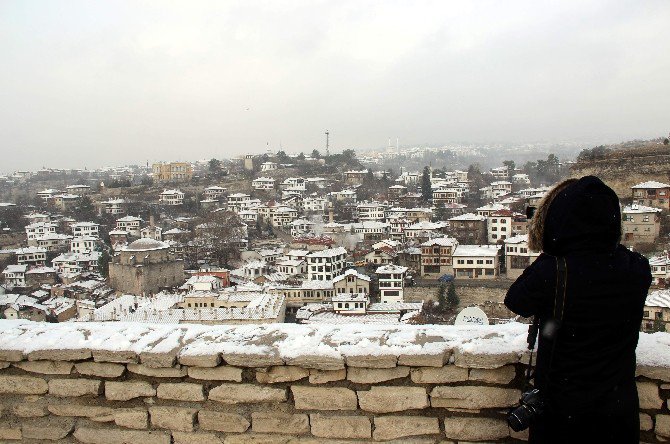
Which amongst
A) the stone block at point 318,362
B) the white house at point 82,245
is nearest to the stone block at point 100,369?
the stone block at point 318,362

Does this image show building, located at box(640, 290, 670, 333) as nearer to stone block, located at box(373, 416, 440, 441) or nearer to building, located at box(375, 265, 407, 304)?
building, located at box(375, 265, 407, 304)

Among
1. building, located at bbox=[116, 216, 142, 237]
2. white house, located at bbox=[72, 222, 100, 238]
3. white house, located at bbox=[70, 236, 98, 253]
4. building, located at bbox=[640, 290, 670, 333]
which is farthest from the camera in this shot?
building, located at bbox=[116, 216, 142, 237]

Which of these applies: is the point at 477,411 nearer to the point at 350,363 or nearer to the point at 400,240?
the point at 350,363

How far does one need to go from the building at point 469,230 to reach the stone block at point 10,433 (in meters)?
26.9

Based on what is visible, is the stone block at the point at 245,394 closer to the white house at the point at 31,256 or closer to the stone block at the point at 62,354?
the stone block at the point at 62,354

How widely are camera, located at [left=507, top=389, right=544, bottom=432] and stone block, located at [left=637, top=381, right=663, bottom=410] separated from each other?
1.52ft

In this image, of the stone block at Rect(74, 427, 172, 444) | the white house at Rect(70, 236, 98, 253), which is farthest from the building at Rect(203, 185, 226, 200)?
the stone block at Rect(74, 427, 172, 444)

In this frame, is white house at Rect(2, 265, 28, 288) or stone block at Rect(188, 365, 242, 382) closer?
stone block at Rect(188, 365, 242, 382)

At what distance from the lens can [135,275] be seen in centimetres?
2569

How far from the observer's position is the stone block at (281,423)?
1981 mm

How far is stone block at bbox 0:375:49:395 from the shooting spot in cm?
214

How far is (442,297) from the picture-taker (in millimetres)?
20234

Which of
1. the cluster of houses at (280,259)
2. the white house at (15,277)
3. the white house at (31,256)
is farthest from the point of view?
the white house at (31,256)

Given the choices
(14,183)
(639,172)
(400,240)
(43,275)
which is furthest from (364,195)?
(14,183)
